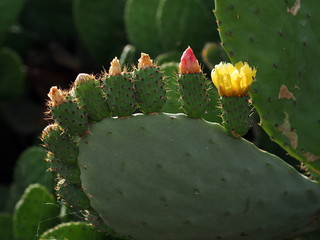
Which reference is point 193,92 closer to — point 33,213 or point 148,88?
point 148,88

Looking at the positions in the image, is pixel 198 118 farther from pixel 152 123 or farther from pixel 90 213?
pixel 90 213

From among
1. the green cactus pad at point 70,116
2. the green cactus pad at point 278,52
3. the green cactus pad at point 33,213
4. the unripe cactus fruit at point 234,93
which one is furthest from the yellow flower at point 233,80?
the green cactus pad at point 33,213

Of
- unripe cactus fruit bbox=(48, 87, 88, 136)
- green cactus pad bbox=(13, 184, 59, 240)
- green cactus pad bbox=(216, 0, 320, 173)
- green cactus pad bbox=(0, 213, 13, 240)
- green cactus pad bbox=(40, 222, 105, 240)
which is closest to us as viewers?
unripe cactus fruit bbox=(48, 87, 88, 136)

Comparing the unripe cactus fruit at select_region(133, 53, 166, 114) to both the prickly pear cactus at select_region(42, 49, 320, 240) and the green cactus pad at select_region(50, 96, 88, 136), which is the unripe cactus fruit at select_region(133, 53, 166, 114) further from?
the green cactus pad at select_region(50, 96, 88, 136)

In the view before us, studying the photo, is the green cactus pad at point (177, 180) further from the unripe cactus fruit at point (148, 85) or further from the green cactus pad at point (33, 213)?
the green cactus pad at point (33, 213)

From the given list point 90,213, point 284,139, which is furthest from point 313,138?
point 90,213

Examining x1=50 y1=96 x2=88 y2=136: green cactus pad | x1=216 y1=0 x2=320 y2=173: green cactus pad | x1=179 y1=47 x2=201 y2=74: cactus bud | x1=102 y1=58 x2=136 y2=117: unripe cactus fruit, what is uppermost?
x1=216 y1=0 x2=320 y2=173: green cactus pad

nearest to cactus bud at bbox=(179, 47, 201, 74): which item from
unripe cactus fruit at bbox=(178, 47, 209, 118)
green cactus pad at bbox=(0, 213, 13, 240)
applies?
unripe cactus fruit at bbox=(178, 47, 209, 118)
